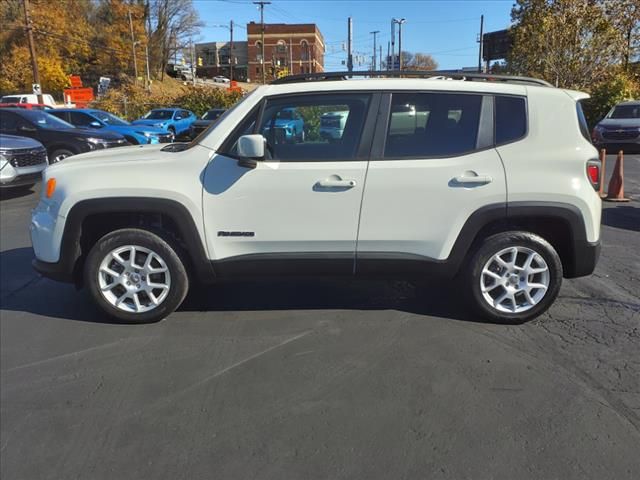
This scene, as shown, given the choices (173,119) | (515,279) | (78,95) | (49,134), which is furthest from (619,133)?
(78,95)

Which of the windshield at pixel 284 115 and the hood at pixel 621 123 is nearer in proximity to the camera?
the windshield at pixel 284 115

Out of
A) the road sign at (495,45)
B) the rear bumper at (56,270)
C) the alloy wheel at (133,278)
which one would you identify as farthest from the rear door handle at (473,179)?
the road sign at (495,45)

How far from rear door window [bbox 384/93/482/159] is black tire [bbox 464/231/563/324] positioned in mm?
724

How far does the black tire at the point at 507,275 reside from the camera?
394 cm

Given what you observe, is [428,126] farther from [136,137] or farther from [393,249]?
[136,137]

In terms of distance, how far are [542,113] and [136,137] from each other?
14504 mm

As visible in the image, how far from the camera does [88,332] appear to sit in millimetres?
4039

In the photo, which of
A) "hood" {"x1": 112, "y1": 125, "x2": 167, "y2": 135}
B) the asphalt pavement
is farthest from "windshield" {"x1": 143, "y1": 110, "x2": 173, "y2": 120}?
the asphalt pavement

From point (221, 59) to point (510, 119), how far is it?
→ 120967 millimetres

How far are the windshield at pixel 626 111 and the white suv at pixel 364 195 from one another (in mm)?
15537

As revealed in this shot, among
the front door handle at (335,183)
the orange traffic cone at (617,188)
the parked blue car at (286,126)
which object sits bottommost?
the orange traffic cone at (617,188)

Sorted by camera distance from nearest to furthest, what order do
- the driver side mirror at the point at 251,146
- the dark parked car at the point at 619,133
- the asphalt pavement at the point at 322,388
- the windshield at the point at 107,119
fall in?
1. the asphalt pavement at the point at 322,388
2. the driver side mirror at the point at 251,146
3. the dark parked car at the point at 619,133
4. the windshield at the point at 107,119

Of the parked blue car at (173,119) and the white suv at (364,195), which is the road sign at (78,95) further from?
the white suv at (364,195)

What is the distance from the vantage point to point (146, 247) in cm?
398
